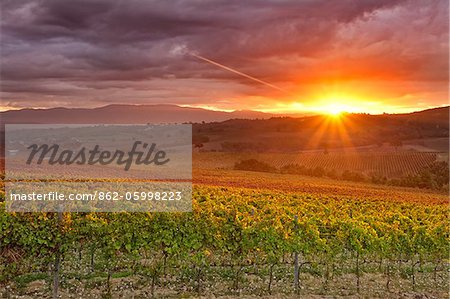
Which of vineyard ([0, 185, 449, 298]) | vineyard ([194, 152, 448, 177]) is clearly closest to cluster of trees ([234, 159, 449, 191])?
vineyard ([194, 152, 448, 177])

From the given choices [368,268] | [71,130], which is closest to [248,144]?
[71,130]

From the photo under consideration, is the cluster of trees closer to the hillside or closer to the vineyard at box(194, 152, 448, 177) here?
the vineyard at box(194, 152, 448, 177)

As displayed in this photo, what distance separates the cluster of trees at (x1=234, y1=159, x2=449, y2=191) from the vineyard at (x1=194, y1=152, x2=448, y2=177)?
116 inches

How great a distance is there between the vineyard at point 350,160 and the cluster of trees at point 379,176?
9.63ft

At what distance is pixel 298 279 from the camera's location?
43.9ft

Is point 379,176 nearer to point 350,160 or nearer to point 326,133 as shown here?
point 350,160

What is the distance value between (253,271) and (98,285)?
4.97 metres

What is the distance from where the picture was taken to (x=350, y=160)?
251ft

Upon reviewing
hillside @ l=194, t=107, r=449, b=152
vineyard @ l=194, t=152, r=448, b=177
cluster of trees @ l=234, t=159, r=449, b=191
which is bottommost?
cluster of trees @ l=234, t=159, r=449, b=191

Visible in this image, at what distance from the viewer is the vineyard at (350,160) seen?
228 ft

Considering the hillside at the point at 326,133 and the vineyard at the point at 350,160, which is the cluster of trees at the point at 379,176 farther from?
the hillside at the point at 326,133

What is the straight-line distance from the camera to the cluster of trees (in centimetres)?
5641

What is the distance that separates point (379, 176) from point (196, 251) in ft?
179

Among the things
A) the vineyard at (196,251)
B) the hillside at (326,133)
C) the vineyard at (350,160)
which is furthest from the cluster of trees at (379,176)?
the vineyard at (196,251)
